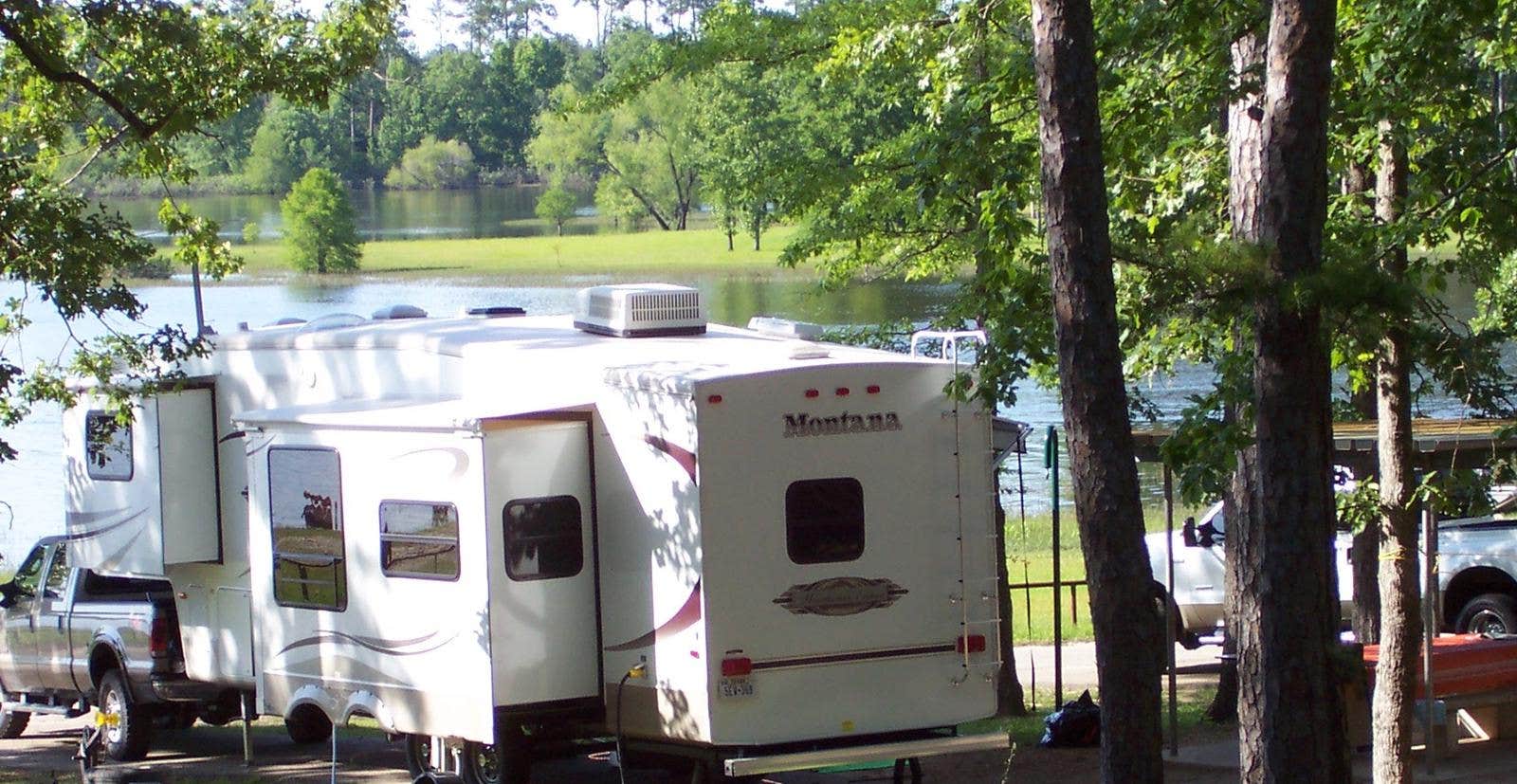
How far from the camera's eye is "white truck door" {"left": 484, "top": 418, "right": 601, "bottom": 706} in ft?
33.9

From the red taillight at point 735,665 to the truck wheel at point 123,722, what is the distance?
649 cm

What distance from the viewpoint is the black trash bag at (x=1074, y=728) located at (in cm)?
1228

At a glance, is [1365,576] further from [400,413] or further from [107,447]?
[107,447]

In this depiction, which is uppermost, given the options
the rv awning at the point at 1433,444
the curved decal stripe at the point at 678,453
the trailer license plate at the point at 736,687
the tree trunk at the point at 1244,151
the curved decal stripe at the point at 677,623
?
the tree trunk at the point at 1244,151

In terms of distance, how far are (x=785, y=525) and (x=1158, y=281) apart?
9.96ft

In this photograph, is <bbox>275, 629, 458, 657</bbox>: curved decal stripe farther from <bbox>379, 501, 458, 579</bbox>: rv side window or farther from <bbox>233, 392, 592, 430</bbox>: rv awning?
<bbox>233, 392, 592, 430</bbox>: rv awning

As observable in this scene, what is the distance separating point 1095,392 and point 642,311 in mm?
4003

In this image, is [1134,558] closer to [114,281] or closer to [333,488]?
[333,488]

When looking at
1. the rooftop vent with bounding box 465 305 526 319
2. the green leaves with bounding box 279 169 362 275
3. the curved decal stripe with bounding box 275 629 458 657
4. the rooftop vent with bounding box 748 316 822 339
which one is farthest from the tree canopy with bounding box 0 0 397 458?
the green leaves with bounding box 279 169 362 275

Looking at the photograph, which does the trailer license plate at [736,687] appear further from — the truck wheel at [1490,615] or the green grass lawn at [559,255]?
the green grass lawn at [559,255]

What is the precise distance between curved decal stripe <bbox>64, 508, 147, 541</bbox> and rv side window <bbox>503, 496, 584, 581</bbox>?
14.4 ft

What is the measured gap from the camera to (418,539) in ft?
35.4

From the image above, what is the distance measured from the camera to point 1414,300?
7.90 meters

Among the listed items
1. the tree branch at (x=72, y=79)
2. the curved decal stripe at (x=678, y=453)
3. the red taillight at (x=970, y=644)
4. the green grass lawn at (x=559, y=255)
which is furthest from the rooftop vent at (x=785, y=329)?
the green grass lawn at (x=559, y=255)
